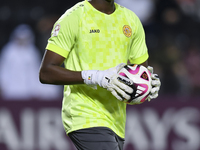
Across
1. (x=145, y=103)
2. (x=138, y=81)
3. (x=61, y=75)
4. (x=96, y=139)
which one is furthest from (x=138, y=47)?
(x=145, y=103)

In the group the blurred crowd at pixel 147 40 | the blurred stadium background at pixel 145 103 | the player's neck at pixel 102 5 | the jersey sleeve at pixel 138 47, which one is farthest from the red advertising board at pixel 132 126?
the player's neck at pixel 102 5

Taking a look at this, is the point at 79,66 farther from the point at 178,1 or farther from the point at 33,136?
the point at 178,1

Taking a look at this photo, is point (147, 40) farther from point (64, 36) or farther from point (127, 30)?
point (64, 36)

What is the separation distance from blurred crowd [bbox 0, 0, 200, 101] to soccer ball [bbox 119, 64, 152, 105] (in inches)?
168

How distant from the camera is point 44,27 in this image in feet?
28.3

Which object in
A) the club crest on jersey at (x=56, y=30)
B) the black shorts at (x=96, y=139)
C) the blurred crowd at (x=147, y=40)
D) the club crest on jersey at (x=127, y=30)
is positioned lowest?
the blurred crowd at (x=147, y=40)

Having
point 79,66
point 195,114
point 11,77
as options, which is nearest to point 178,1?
point 195,114

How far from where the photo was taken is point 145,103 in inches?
273

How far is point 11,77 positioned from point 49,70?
4.74m

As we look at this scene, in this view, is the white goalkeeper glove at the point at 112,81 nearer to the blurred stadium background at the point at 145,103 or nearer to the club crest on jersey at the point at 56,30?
the club crest on jersey at the point at 56,30

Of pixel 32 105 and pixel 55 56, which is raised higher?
pixel 55 56

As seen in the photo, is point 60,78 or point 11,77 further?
point 11,77

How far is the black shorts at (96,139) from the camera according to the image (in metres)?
3.31

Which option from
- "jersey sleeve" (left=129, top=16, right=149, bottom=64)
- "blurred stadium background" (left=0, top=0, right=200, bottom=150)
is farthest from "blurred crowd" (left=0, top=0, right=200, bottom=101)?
"jersey sleeve" (left=129, top=16, right=149, bottom=64)
